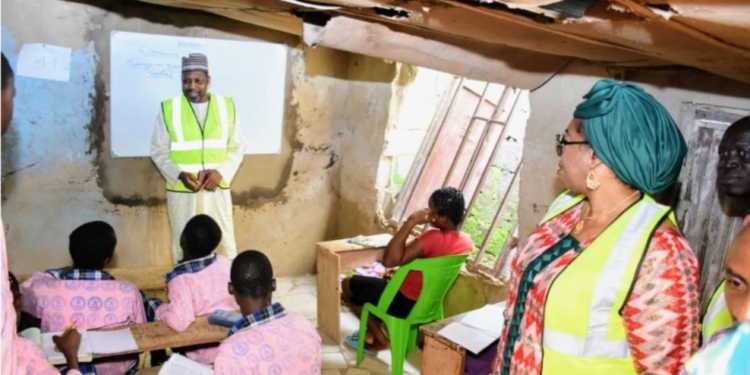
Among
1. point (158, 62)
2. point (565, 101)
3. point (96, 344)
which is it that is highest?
point (158, 62)

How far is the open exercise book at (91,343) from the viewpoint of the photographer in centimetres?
243

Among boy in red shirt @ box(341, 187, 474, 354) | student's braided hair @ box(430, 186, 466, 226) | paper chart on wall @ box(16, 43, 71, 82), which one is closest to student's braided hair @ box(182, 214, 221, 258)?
boy in red shirt @ box(341, 187, 474, 354)

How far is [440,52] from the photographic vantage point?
2836mm

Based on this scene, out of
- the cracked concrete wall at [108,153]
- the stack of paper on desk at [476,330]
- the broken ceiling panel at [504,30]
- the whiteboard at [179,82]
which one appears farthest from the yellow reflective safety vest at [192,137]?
the broken ceiling panel at [504,30]

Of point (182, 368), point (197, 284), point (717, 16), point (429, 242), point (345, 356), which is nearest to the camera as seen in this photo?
point (717, 16)

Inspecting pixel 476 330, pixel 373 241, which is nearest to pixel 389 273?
pixel 373 241

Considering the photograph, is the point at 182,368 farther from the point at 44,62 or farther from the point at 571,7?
the point at 44,62

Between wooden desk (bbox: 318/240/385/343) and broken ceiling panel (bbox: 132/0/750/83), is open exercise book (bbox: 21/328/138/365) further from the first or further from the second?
wooden desk (bbox: 318/240/385/343)

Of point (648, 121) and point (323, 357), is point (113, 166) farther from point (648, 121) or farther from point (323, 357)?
point (648, 121)

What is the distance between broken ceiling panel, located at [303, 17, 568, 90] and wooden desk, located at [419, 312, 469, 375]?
A: 126cm

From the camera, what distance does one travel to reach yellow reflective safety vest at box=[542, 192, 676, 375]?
1748 mm

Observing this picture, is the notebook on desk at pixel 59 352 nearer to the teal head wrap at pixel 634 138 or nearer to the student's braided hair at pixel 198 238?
the student's braided hair at pixel 198 238

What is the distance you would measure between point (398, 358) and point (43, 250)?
2.92 m

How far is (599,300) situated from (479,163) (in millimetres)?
3201
